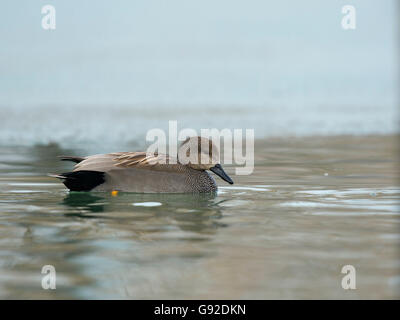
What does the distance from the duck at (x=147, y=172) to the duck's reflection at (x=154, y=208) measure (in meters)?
0.11

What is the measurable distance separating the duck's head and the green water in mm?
450

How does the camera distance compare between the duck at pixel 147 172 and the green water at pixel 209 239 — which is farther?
the duck at pixel 147 172

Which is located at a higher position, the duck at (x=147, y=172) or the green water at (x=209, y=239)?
the duck at (x=147, y=172)

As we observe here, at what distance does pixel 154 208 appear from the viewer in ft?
27.3

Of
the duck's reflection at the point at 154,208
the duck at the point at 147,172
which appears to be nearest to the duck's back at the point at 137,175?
the duck at the point at 147,172

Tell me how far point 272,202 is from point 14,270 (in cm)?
377

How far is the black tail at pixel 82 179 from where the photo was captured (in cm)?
916

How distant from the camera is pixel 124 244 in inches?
252

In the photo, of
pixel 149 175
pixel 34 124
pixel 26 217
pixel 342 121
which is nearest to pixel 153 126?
pixel 34 124

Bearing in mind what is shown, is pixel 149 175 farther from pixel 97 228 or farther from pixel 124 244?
pixel 124 244

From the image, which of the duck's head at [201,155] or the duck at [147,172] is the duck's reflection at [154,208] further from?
the duck's head at [201,155]

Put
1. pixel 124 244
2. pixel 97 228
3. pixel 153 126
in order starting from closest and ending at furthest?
pixel 124 244 < pixel 97 228 < pixel 153 126

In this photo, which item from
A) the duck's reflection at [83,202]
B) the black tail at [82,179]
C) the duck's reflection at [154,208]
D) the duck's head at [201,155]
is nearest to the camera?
the duck's reflection at [154,208]
